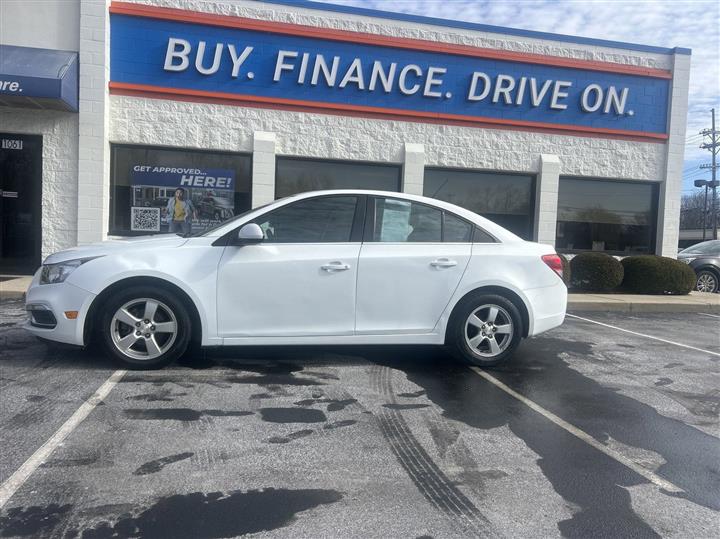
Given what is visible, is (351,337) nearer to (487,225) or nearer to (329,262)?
(329,262)

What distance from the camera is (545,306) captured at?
5.78 m

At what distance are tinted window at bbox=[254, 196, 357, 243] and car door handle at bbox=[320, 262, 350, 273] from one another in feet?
0.86

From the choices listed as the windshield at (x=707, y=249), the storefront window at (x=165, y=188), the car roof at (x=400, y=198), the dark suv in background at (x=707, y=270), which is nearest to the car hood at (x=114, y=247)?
the car roof at (x=400, y=198)

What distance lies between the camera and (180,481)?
316 cm

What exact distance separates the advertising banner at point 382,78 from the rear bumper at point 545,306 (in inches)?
309

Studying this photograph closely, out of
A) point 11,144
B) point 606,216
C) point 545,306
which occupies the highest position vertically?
point 11,144

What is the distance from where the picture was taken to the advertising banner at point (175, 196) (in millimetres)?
11977

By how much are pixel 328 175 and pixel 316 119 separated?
120 centimetres

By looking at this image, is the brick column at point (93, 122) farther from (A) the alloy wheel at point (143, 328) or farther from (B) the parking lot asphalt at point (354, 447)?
(A) the alloy wheel at point (143, 328)

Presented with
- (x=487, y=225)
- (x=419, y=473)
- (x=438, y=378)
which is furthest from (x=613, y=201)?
(x=419, y=473)

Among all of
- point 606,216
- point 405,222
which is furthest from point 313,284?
point 606,216

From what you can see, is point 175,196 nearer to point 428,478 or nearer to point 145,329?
→ point 145,329

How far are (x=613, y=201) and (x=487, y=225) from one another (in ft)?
32.6

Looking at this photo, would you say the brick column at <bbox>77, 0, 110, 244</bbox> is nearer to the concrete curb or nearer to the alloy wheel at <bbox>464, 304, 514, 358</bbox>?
the alloy wheel at <bbox>464, 304, 514, 358</bbox>
